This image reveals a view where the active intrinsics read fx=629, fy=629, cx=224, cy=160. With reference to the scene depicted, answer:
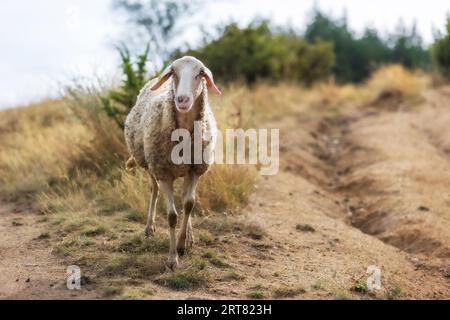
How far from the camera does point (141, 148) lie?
6277 millimetres

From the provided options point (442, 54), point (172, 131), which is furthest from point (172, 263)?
point (442, 54)

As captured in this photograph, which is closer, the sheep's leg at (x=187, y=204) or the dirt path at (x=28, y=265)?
the dirt path at (x=28, y=265)

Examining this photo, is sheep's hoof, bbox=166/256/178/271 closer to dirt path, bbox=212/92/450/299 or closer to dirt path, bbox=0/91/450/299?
dirt path, bbox=0/91/450/299

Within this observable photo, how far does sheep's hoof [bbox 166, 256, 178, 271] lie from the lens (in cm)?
548

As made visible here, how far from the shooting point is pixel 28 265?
5.70 meters

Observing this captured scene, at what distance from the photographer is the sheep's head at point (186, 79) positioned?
16.3ft

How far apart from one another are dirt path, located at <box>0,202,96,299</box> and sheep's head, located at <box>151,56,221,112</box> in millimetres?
1669

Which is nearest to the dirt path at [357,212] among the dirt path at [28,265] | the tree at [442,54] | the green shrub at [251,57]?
the dirt path at [28,265]

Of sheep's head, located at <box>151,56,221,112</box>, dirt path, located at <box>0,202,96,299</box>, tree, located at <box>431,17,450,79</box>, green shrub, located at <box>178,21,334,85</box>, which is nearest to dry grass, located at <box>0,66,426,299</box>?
dirt path, located at <box>0,202,96,299</box>

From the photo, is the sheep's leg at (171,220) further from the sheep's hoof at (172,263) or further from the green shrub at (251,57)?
the green shrub at (251,57)

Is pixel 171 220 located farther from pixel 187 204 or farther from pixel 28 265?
pixel 28 265

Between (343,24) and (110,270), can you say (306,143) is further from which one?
(343,24)

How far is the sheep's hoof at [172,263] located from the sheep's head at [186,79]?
1376 millimetres
